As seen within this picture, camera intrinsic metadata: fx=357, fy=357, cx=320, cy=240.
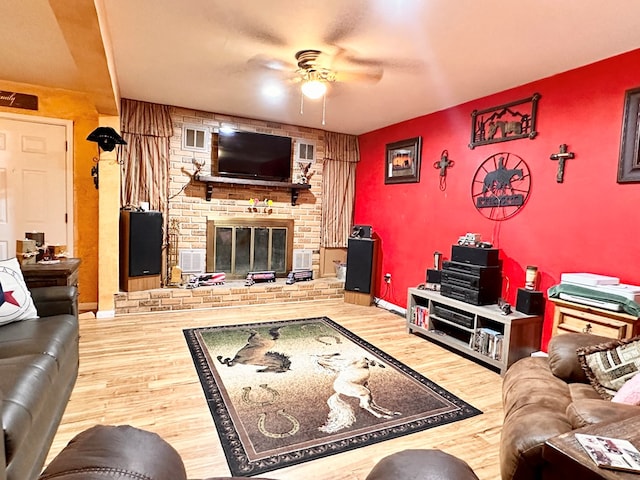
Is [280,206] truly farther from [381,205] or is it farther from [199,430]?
[199,430]

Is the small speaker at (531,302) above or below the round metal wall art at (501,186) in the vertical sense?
below

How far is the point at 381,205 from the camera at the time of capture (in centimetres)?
509

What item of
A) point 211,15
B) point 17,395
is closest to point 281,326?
point 17,395

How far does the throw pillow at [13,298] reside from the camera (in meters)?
2.08

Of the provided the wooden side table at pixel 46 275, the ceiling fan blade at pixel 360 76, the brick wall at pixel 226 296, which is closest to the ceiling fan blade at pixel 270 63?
the ceiling fan blade at pixel 360 76

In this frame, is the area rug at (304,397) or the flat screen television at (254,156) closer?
the area rug at (304,397)

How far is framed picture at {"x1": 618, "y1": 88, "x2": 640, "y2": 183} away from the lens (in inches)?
97.3

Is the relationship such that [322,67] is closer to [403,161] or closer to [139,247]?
[403,161]

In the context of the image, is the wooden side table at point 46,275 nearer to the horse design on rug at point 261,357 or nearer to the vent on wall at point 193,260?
the horse design on rug at point 261,357

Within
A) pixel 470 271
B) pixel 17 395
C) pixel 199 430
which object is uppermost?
pixel 470 271

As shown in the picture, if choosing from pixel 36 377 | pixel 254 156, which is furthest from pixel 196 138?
pixel 36 377

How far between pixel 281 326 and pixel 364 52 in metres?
2.74

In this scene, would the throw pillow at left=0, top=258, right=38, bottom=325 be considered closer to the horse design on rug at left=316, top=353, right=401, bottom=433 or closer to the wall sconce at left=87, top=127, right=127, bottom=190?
the wall sconce at left=87, top=127, right=127, bottom=190

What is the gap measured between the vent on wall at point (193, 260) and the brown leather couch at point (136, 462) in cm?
412
